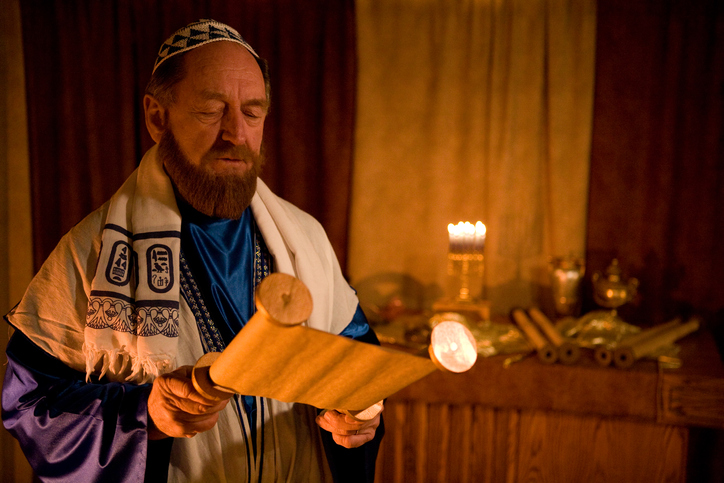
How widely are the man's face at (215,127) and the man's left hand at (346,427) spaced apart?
585 mm

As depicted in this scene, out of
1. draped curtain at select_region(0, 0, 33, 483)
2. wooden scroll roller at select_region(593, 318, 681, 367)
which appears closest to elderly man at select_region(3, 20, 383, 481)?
wooden scroll roller at select_region(593, 318, 681, 367)

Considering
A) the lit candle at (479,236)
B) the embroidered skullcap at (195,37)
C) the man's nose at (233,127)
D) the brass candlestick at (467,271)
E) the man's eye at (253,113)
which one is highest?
the embroidered skullcap at (195,37)

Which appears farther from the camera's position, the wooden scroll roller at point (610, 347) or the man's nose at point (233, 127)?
the wooden scroll roller at point (610, 347)

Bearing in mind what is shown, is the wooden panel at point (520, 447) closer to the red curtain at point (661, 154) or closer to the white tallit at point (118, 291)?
the red curtain at point (661, 154)

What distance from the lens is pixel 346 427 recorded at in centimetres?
100

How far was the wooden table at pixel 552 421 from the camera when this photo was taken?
82.7 inches

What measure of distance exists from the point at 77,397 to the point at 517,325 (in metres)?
2.34

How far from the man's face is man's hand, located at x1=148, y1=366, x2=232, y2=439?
0.52 m

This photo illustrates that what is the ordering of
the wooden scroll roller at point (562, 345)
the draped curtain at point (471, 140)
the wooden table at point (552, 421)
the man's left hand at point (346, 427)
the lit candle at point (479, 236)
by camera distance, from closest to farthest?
the man's left hand at point (346, 427)
the wooden table at point (552, 421)
the wooden scroll roller at point (562, 345)
the lit candle at point (479, 236)
the draped curtain at point (471, 140)

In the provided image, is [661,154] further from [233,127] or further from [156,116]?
[156,116]

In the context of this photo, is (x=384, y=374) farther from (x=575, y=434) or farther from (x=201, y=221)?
(x=575, y=434)

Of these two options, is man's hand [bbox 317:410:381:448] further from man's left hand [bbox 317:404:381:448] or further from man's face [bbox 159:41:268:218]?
man's face [bbox 159:41:268:218]

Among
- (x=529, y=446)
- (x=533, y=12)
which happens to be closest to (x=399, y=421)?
(x=529, y=446)

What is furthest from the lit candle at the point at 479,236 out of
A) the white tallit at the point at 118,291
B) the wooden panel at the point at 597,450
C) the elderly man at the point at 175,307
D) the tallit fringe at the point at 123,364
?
the tallit fringe at the point at 123,364
